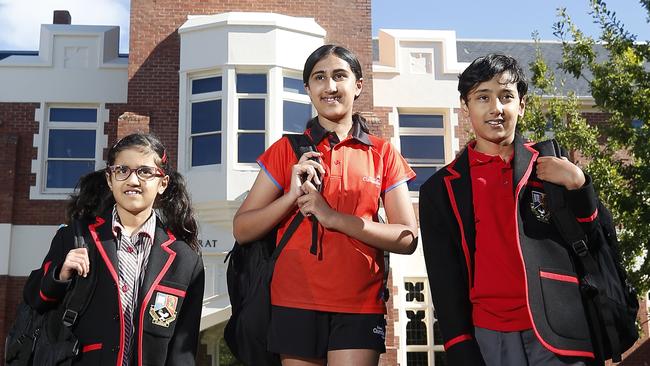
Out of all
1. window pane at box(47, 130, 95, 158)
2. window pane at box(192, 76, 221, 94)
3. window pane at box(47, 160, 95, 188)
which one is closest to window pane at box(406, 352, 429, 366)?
window pane at box(192, 76, 221, 94)

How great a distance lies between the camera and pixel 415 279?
13.1 m

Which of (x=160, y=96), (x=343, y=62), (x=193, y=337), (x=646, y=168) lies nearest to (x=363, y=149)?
(x=343, y=62)

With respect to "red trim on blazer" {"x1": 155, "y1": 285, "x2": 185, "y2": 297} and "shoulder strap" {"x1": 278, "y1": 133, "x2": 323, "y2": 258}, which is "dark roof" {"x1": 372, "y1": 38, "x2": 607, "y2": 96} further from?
"red trim on blazer" {"x1": 155, "y1": 285, "x2": 185, "y2": 297}

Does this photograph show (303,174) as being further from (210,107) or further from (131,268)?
(210,107)

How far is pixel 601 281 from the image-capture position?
2.62 metres

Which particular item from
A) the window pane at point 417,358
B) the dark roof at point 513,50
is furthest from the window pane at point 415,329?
the dark roof at point 513,50

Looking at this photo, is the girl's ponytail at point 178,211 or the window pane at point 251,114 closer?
the girl's ponytail at point 178,211

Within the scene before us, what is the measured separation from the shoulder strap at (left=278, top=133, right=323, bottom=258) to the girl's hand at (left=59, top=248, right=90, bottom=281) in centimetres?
102

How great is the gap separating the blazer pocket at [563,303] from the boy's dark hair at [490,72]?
884 millimetres

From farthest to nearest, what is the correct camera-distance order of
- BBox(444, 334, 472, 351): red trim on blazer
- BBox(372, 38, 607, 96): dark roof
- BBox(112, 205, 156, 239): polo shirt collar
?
BBox(372, 38, 607, 96): dark roof < BBox(112, 205, 156, 239): polo shirt collar < BBox(444, 334, 472, 351): red trim on blazer

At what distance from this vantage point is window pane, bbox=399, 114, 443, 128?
14.0 meters

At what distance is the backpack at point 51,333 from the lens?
286 centimetres

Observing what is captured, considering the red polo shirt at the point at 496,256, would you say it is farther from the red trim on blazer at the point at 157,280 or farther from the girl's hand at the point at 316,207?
the red trim on blazer at the point at 157,280

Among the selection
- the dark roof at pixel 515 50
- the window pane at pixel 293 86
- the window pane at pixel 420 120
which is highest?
the dark roof at pixel 515 50
